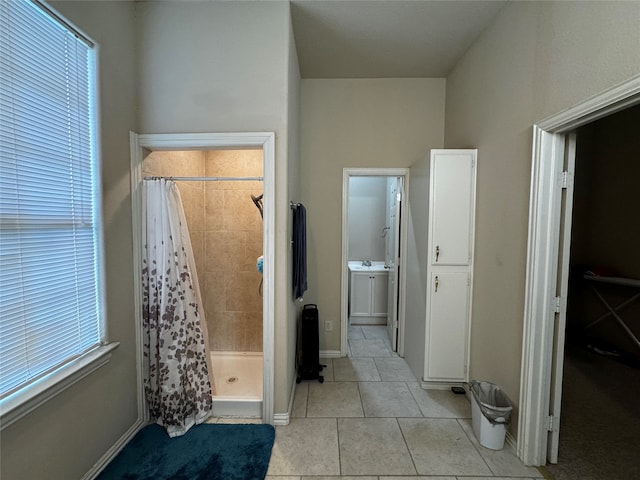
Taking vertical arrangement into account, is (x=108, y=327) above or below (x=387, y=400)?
above

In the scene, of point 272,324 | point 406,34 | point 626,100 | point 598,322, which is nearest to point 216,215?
point 272,324

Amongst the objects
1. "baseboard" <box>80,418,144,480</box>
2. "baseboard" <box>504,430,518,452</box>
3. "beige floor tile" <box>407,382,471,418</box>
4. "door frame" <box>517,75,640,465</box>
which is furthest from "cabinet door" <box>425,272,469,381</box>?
"baseboard" <box>80,418,144,480</box>

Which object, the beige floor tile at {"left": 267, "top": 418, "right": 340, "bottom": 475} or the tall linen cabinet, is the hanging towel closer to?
the beige floor tile at {"left": 267, "top": 418, "right": 340, "bottom": 475}

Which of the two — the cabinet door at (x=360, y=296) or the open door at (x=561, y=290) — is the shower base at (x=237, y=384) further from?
the open door at (x=561, y=290)

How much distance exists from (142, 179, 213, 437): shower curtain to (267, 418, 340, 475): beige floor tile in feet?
2.16

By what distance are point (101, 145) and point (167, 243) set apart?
2.37ft

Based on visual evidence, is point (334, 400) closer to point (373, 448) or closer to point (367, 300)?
Answer: point (373, 448)

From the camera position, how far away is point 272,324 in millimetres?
1935

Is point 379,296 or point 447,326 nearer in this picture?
point 447,326

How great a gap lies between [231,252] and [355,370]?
74.1 inches

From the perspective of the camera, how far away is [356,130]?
2977 millimetres

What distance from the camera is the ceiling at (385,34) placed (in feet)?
6.41

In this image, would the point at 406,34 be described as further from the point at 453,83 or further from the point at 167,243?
the point at 167,243

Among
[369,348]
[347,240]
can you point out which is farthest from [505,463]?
[347,240]
